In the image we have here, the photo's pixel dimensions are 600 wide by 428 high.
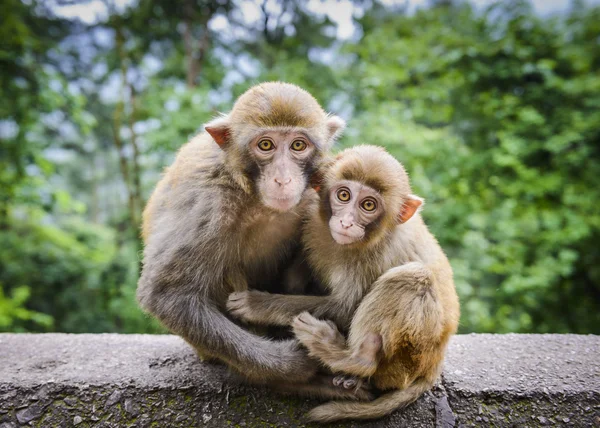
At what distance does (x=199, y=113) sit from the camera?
6.91 meters

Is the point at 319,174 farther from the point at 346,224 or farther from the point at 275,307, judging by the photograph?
the point at 275,307

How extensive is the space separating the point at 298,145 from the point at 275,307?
906mm

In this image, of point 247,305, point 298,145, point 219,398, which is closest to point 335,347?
point 247,305

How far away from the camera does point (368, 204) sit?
2.64 metres

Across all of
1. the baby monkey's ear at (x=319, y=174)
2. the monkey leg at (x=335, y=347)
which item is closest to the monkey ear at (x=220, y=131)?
the baby monkey's ear at (x=319, y=174)

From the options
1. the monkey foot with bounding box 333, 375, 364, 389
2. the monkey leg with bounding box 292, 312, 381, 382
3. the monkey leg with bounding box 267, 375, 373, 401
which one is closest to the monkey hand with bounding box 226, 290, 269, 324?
the monkey leg with bounding box 292, 312, 381, 382

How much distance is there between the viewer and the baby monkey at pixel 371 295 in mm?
2398

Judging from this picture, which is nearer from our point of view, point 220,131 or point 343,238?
point 343,238

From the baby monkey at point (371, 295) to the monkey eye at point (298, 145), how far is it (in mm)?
213

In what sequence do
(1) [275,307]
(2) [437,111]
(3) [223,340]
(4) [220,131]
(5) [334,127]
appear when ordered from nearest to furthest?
1. (3) [223,340]
2. (1) [275,307]
3. (4) [220,131]
4. (5) [334,127]
5. (2) [437,111]

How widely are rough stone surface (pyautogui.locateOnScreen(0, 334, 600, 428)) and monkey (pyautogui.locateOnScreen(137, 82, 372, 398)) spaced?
206mm

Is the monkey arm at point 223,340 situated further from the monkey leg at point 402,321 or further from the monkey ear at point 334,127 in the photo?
the monkey ear at point 334,127

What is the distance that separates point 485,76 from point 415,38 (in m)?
1.25

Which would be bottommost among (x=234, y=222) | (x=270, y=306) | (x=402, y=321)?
(x=270, y=306)
